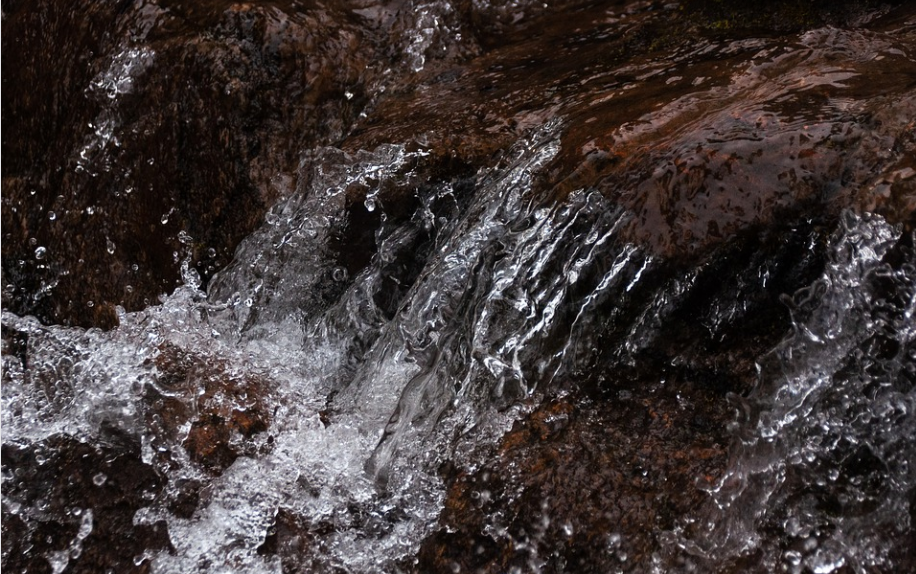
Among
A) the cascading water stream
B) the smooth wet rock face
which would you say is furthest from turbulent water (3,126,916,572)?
the smooth wet rock face

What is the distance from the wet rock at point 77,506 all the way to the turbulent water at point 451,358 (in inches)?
0.6

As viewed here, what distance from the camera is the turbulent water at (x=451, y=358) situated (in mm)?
2129

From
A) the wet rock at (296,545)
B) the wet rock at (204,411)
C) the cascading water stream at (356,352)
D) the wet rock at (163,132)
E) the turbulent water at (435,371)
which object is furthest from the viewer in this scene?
the wet rock at (163,132)

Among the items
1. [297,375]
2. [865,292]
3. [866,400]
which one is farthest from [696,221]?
[297,375]

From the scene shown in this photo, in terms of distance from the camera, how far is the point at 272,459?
2.63 m

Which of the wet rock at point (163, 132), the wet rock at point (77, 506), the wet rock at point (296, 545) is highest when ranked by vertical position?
the wet rock at point (163, 132)

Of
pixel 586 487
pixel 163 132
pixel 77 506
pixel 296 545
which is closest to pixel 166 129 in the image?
pixel 163 132

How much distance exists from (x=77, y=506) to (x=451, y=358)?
1.29 meters

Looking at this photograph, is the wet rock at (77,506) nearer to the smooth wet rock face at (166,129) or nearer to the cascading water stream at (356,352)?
the cascading water stream at (356,352)

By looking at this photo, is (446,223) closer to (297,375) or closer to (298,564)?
(297,375)

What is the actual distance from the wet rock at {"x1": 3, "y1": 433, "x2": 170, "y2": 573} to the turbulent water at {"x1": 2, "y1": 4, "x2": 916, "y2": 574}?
0.05ft

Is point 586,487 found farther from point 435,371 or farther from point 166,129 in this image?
point 166,129

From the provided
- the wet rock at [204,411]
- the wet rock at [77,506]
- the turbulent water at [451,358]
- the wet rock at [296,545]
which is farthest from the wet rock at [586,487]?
the wet rock at [77,506]

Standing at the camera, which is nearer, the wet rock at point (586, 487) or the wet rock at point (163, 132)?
the wet rock at point (586, 487)
